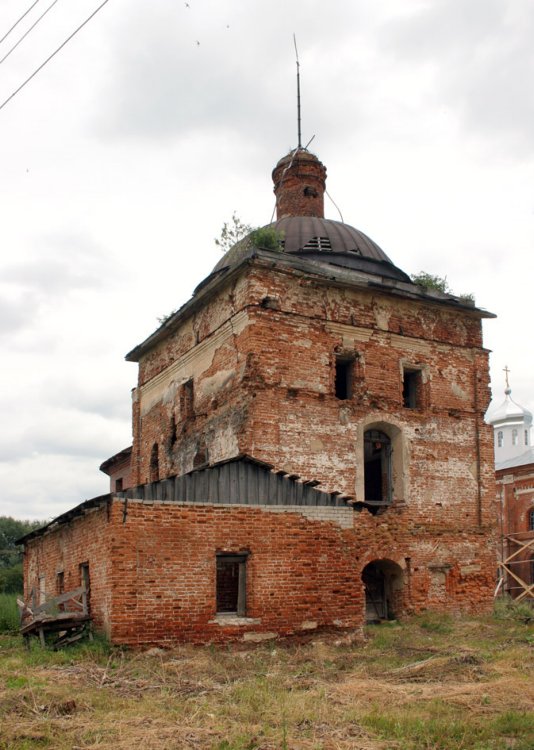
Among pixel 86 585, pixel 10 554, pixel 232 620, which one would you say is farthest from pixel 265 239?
pixel 10 554

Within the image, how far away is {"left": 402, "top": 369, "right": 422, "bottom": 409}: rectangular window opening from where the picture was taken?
19062 millimetres

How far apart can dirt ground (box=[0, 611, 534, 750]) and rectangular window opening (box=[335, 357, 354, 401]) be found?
6.18m

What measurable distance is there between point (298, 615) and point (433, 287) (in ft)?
32.3

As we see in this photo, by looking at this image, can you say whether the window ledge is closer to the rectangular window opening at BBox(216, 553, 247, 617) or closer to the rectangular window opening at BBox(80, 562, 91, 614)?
the rectangular window opening at BBox(216, 553, 247, 617)

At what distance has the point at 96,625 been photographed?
1305 centimetres

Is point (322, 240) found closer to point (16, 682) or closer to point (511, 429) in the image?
point (16, 682)

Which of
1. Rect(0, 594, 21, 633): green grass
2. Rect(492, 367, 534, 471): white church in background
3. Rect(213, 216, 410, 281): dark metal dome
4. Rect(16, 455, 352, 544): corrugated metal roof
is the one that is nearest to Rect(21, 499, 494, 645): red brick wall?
Rect(16, 455, 352, 544): corrugated metal roof

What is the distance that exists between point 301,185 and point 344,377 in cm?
757

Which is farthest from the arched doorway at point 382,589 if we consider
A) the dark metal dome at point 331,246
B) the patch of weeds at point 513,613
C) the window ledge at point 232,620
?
the dark metal dome at point 331,246

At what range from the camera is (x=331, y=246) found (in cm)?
2103

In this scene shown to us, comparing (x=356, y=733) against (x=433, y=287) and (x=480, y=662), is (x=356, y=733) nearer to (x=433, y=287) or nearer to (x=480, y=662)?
(x=480, y=662)

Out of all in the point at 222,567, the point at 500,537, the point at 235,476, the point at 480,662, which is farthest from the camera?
the point at 500,537

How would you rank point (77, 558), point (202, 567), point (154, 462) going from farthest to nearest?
1. point (154, 462)
2. point (77, 558)
3. point (202, 567)

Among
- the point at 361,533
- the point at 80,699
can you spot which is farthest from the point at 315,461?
the point at 80,699
